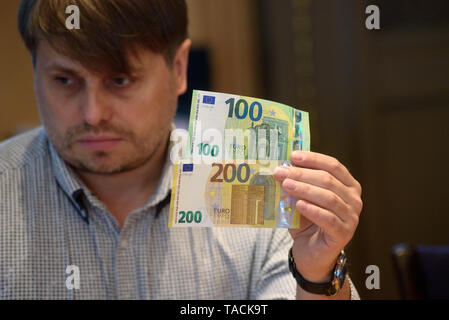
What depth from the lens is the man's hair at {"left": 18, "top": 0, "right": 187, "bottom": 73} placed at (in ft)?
4.44

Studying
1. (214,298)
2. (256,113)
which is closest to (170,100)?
(256,113)

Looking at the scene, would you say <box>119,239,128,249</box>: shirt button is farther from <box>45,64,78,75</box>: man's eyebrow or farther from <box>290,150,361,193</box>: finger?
<box>290,150,361,193</box>: finger

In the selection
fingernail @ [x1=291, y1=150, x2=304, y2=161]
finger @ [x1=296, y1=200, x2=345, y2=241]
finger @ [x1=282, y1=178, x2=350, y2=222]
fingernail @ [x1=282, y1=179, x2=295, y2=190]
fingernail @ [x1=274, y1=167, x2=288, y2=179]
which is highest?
fingernail @ [x1=291, y1=150, x2=304, y2=161]

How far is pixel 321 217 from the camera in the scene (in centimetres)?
116

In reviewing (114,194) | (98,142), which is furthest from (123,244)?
(98,142)

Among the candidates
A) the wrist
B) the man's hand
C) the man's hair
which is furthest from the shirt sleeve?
the man's hair

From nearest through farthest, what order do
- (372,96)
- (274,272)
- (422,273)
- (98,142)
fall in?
(98,142)
(274,272)
(422,273)
(372,96)

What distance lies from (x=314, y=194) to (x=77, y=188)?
66 centimetres

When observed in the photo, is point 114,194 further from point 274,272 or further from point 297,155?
point 297,155

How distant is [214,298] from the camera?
1497 millimetres

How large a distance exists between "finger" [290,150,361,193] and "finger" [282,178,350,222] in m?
0.04

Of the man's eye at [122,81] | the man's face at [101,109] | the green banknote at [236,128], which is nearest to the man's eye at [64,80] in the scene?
the man's face at [101,109]

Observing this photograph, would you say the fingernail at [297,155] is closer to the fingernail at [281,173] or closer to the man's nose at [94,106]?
the fingernail at [281,173]
